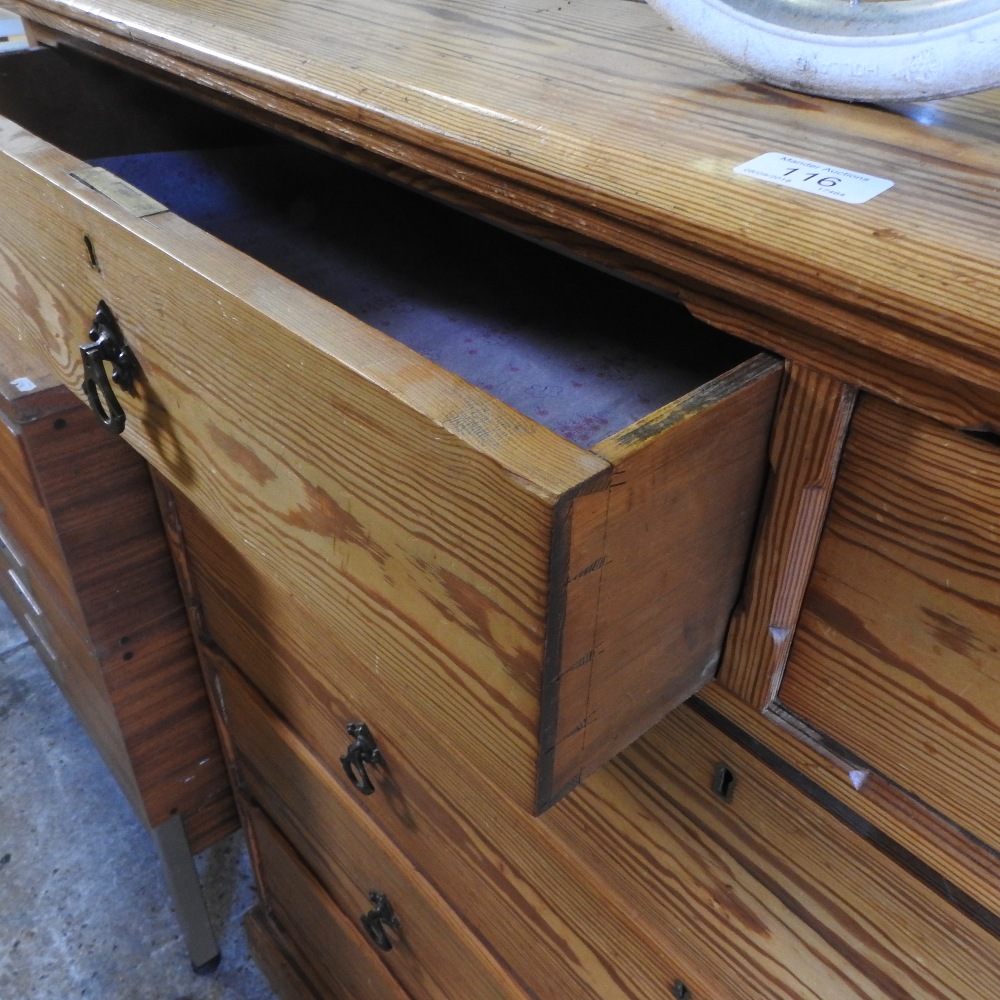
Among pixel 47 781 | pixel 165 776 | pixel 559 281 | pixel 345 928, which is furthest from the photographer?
pixel 47 781

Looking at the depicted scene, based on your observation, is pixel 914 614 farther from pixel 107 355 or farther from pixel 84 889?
pixel 84 889

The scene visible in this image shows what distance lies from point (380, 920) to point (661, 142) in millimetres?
685

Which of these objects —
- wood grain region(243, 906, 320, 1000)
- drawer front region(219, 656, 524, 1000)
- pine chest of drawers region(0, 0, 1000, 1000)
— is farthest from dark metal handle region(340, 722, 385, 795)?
wood grain region(243, 906, 320, 1000)

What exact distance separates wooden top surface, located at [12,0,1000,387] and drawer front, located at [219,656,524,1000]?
1.74 ft

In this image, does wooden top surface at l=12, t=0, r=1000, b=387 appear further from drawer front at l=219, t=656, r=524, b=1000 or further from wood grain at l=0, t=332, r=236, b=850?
drawer front at l=219, t=656, r=524, b=1000

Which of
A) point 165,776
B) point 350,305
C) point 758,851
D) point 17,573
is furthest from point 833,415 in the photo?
point 17,573

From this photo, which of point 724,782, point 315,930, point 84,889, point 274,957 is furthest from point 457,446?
point 84,889

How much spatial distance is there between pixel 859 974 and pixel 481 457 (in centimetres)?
32

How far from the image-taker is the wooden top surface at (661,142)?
0.94 ft

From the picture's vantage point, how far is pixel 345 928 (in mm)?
888

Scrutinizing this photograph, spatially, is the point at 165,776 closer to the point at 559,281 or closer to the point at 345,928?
the point at 345,928

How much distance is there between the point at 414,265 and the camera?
26.8 inches

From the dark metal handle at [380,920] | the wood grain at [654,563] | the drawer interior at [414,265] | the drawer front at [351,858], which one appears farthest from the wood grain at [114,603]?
the wood grain at [654,563]

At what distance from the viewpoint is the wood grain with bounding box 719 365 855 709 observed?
0.34m
